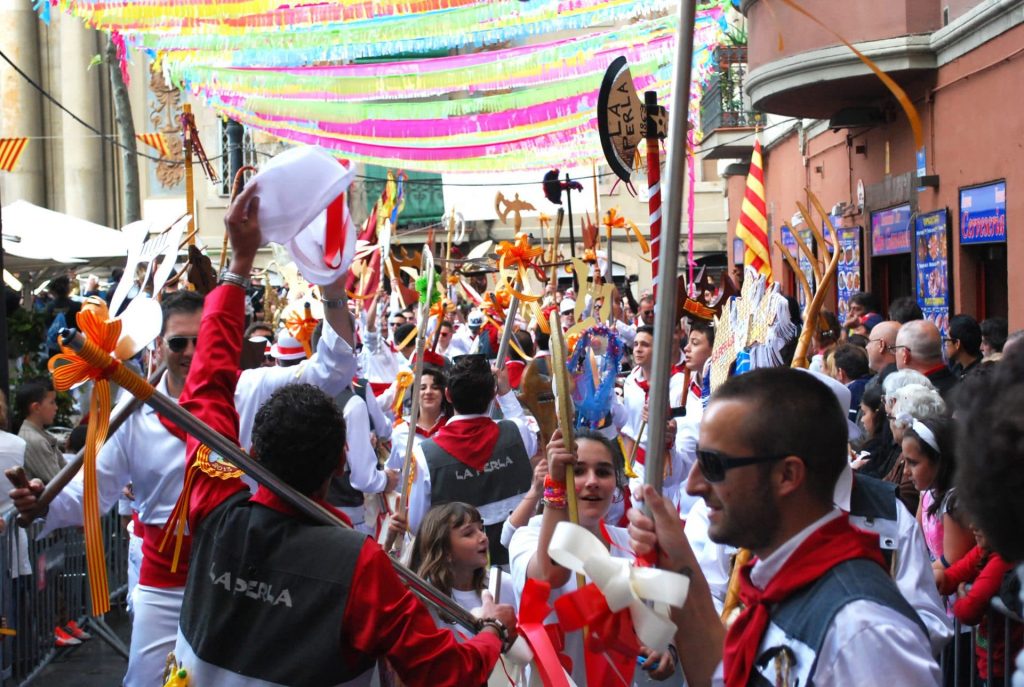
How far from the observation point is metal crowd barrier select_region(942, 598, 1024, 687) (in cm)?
445

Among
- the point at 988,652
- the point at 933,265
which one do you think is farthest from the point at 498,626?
the point at 933,265

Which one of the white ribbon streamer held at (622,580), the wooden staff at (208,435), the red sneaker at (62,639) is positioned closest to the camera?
the white ribbon streamer held at (622,580)

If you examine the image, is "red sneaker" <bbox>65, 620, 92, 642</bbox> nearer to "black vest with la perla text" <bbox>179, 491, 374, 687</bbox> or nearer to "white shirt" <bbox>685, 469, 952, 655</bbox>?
"black vest with la perla text" <bbox>179, 491, 374, 687</bbox>

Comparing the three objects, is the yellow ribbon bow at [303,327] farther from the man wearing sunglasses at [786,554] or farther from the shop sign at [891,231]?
the shop sign at [891,231]

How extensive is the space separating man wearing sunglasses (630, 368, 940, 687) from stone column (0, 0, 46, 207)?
126 ft

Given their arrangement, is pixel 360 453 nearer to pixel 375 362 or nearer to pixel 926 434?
pixel 926 434

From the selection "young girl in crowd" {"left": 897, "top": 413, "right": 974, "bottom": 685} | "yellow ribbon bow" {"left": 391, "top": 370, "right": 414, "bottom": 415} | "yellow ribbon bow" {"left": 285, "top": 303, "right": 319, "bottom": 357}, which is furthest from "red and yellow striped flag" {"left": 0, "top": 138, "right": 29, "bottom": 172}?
"young girl in crowd" {"left": 897, "top": 413, "right": 974, "bottom": 685}

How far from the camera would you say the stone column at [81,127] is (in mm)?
38688

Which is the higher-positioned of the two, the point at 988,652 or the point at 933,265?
the point at 933,265

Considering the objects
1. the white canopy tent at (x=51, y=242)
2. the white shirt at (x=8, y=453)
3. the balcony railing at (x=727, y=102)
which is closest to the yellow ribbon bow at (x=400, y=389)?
the white shirt at (x=8, y=453)

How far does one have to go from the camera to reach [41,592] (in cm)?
766

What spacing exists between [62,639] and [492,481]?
3250mm

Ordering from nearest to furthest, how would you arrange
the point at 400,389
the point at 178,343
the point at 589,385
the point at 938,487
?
1. the point at 178,343
2. the point at 938,487
3. the point at 589,385
4. the point at 400,389

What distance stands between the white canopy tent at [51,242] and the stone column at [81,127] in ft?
70.9
